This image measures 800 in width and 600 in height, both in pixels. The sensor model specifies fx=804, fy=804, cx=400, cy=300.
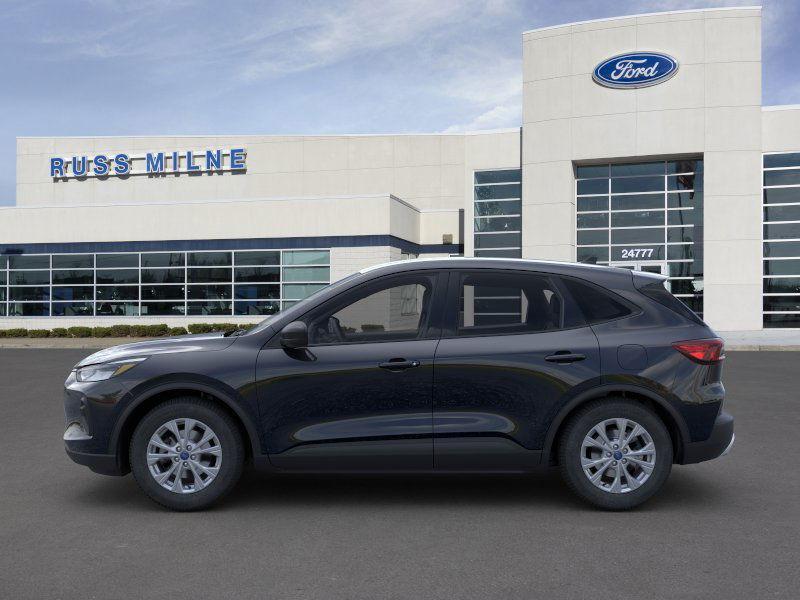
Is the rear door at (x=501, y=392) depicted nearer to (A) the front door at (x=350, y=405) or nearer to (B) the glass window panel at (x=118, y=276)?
(A) the front door at (x=350, y=405)

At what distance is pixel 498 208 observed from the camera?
3472 centimetres

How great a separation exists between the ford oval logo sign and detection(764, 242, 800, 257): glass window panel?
297 inches

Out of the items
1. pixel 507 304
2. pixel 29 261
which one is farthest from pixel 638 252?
pixel 507 304

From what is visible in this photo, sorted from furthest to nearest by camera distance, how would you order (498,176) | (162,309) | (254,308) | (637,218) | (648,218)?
(498,176), (162,309), (254,308), (637,218), (648,218)

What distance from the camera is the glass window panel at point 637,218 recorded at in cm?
3187

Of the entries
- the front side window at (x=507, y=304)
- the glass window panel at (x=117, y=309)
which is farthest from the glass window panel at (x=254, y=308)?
the front side window at (x=507, y=304)

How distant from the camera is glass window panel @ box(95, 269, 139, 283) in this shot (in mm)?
34419

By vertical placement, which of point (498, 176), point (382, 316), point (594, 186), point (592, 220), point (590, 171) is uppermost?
point (498, 176)

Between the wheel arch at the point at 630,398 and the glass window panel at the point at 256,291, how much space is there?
28.2 metres

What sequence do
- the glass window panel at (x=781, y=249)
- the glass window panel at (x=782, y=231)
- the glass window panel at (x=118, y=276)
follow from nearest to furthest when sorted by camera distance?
1. the glass window panel at (x=781, y=249)
2. the glass window panel at (x=782, y=231)
3. the glass window panel at (x=118, y=276)

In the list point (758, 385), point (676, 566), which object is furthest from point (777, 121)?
point (676, 566)

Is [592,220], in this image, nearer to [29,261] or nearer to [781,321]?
[781,321]

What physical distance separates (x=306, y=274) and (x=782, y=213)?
18.7 meters

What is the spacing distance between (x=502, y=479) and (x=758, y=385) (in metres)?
8.40
